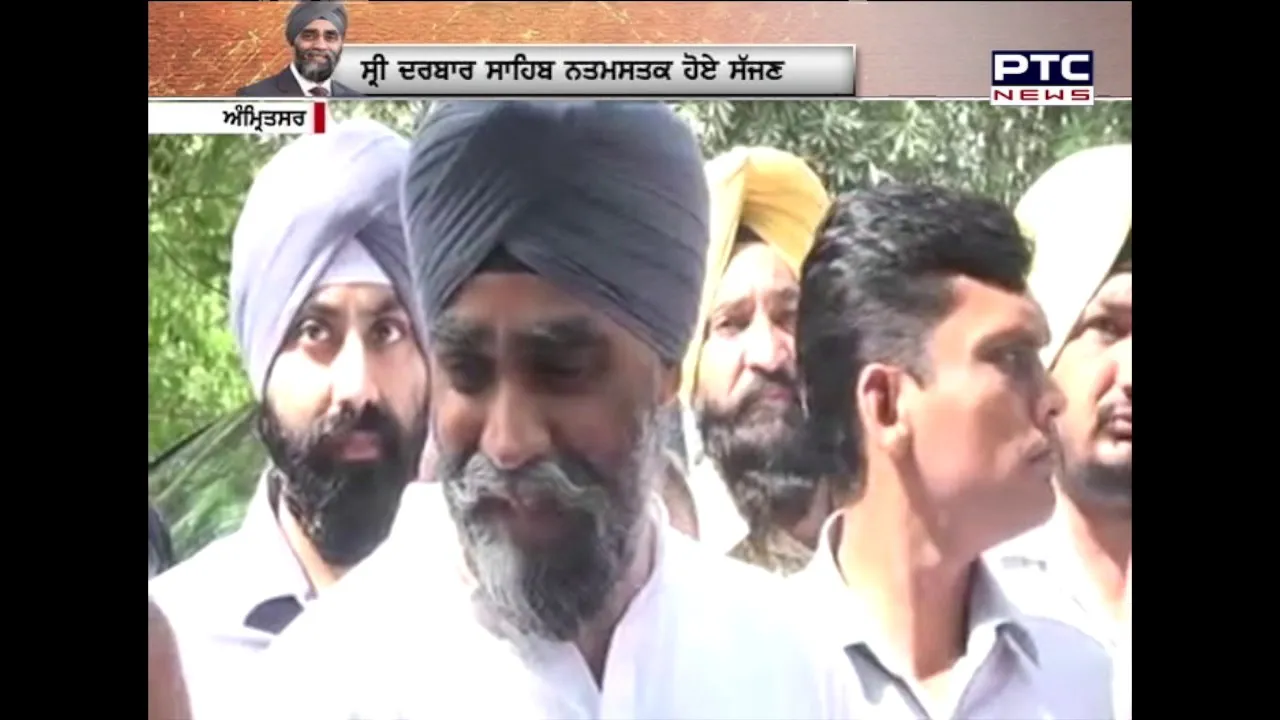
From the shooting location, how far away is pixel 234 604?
1.80 meters

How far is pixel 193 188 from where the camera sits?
1824mm

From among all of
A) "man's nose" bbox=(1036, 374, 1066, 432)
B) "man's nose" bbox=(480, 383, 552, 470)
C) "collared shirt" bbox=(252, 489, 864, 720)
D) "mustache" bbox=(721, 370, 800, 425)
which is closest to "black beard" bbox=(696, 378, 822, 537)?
"mustache" bbox=(721, 370, 800, 425)

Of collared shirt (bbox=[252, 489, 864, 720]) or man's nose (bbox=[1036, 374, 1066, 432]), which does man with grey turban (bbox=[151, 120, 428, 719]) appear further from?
man's nose (bbox=[1036, 374, 1066, 432])

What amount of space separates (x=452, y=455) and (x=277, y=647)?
410 millimetres

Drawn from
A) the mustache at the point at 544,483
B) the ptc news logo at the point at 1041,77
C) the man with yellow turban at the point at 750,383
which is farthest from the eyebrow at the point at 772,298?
the ptc news logo at the point at 1041,77

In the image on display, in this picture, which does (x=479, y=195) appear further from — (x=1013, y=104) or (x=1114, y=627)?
Result: (x=1114, y=627)

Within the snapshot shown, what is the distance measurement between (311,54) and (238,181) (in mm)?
237

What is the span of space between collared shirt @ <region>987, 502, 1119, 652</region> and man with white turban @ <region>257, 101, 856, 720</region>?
300 millimetres

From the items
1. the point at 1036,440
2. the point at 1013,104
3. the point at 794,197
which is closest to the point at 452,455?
the point at 794,197

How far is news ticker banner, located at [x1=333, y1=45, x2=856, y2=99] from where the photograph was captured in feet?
5.95

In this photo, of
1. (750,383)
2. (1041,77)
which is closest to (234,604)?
(750,383)

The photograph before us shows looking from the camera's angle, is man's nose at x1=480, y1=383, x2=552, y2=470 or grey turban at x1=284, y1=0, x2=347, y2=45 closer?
man's nose at x1=480, y1=383, x2=552, y2=470

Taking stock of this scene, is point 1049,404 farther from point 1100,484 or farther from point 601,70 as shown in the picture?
point 601,70

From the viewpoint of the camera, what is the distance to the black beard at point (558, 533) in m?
1.74
